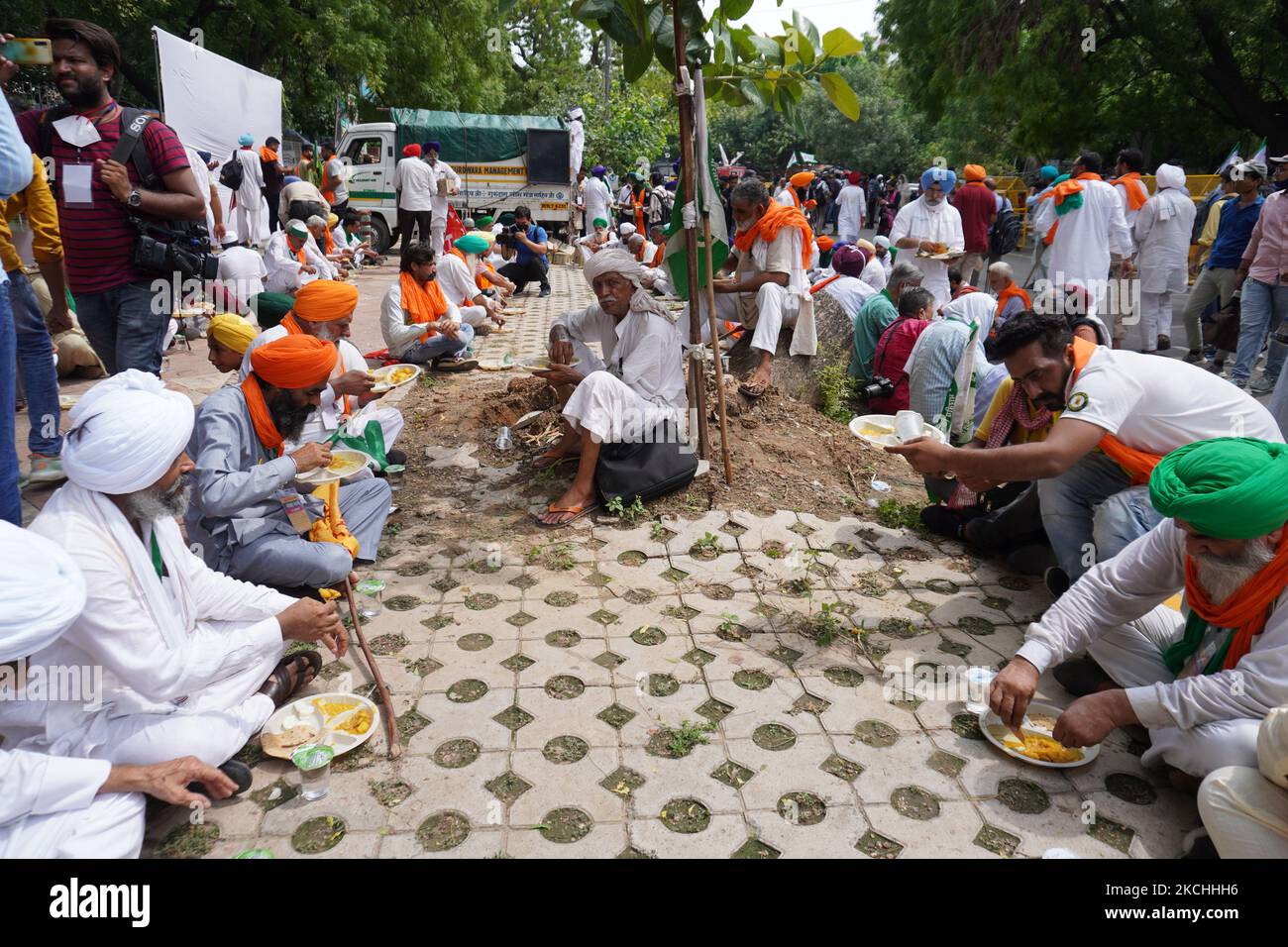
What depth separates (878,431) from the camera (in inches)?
157

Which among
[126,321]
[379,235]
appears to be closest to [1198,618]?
[126,321]

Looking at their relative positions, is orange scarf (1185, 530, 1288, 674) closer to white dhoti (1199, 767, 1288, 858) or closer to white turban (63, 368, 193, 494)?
white dhoti (1199, 767, 1288, 858)

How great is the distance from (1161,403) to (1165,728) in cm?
123

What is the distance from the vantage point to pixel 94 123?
3.73 m

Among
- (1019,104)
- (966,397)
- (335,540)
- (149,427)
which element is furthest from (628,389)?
(1019,104)

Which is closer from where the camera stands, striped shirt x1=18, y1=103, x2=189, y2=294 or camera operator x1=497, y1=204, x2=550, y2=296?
striped shirt x1=18, y1=103, x2=189, y2=294

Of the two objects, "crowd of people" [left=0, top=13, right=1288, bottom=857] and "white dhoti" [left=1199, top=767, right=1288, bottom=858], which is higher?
"crowd of people" [left=0, top=13, right=1288, bottom=857]

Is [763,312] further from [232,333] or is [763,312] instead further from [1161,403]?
[232,333]

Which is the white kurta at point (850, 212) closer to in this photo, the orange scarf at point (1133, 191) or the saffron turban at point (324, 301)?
the orange scarf at point (1133, 191)

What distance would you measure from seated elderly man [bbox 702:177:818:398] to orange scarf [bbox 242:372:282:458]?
3.64 metres

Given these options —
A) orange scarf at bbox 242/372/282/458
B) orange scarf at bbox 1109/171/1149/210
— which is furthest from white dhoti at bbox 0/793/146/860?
orange scarf at bbox 1109/171/1149/210

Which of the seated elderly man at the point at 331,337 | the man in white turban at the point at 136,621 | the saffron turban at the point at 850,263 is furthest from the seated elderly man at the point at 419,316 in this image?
the man in white turban at the point at 136,621

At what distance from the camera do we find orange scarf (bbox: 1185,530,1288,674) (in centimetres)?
228

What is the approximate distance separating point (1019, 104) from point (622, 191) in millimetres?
10125
